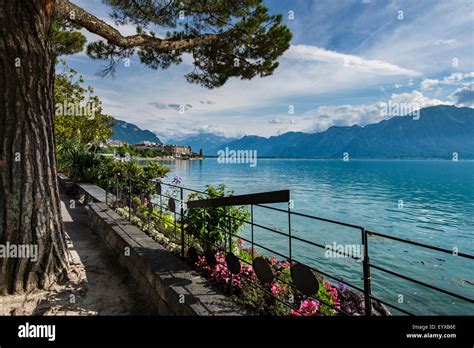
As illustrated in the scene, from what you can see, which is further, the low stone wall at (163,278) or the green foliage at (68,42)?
the green foliage at (68,42)

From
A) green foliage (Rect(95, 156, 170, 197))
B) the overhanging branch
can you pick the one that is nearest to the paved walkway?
the overhanging branch

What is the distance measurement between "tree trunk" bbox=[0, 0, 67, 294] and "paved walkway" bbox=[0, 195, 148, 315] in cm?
27

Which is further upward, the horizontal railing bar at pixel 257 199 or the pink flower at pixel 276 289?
the horizontal railing bar at pixel 257 199

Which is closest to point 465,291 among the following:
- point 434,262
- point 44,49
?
point 434,262

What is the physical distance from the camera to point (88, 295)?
3992mm

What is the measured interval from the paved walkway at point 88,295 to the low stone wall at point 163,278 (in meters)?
0.17

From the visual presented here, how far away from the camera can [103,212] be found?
730cm

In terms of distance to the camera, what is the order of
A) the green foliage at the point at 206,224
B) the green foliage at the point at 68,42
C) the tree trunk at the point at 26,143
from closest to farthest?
the tree trunk at the point at 26,143 → the green foliage at the point at 206,224 → the green foliage at the point at 68,42

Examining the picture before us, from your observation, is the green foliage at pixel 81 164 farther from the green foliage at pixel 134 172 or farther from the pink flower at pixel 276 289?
the pink flower at pixel 276 289

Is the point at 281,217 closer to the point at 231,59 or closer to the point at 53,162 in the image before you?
the point at 231,59

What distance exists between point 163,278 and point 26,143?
237 centimetres

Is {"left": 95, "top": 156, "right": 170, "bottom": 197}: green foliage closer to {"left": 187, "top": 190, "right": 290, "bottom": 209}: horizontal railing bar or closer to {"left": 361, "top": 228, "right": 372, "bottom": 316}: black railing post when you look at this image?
{"left": 187, "top": 190, "right": 290, "bottom": 209}: horizontal railing bar

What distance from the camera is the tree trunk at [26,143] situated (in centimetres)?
358

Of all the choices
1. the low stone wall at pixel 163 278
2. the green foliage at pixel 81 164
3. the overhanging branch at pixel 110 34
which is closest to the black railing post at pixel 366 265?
the low stone wall at pixel 163 278
